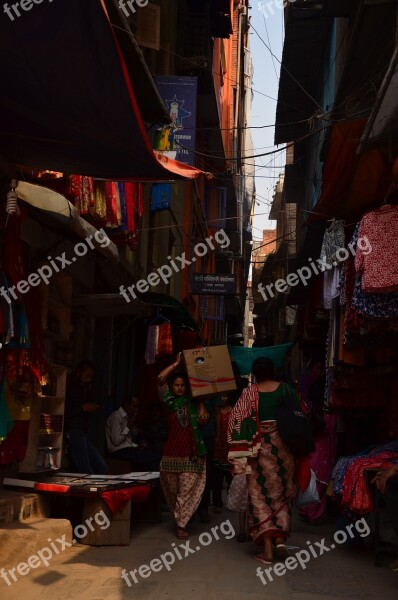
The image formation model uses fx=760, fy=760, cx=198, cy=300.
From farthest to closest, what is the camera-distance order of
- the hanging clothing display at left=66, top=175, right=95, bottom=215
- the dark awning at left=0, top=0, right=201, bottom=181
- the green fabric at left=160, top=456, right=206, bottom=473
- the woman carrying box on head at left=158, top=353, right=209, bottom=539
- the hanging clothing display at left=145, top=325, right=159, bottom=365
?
the hanging clothing display at left=145, top=325, right=159, bottom=365
the green fabric at left=160, top=456, right=206, bottom=473
the woman carrying box on head at left=158, top=353, right=209, bottom=539
the hanging clothing display at left=66, top=175, right=95, bottom=215
the dark awning at left=0, top=0, right=201, bottom=181

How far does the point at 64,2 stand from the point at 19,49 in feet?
1.89

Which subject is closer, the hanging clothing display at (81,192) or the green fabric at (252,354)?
the hanging clothing display at (81,192)

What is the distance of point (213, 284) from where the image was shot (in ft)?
65.4

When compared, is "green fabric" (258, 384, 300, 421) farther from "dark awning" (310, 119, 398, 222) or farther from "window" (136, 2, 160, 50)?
"window" (136, 2, 160, 50)

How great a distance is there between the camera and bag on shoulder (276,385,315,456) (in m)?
7.11

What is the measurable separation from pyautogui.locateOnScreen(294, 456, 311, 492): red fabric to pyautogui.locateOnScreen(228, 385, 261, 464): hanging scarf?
0.49 meters

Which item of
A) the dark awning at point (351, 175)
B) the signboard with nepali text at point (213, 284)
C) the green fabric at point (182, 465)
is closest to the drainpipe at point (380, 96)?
the dark awning at point (351, 175)

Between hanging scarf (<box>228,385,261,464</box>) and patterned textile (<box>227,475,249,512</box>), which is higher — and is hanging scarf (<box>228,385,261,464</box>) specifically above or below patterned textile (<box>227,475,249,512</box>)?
above

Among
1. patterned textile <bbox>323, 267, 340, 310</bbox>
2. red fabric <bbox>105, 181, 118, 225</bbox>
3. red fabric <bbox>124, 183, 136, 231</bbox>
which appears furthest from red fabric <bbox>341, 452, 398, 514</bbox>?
red fabric <bbox>124, 183, 136, 231</bbox>

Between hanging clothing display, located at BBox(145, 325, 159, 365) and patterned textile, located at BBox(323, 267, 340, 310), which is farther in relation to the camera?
hanging clothing display, located at BBox(145, 325, 159, 365)

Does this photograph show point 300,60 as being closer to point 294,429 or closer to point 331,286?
point 331,286

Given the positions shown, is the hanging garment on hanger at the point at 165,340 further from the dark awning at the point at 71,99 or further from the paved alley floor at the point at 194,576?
the dark awning at the point at 71,99

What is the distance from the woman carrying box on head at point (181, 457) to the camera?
8.29m

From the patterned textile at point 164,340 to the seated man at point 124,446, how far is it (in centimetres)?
221
